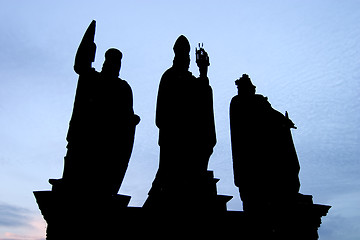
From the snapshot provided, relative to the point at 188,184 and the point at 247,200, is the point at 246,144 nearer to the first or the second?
the point at 247,200

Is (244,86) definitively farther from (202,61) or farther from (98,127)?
(98,127)

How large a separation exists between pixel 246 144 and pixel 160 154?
94.2 inches

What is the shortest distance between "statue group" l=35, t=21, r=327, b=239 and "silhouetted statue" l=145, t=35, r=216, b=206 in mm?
20

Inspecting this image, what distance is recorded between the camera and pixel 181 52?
7.88m

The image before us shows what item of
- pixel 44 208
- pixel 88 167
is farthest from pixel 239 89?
pixel 44 208

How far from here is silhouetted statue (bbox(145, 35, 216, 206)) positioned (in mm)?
6539

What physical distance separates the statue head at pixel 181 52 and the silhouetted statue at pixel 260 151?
1.74 metres

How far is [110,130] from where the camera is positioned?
267 inches

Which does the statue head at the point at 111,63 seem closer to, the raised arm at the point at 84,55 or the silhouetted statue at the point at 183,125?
the raised arm at the point at 84,55

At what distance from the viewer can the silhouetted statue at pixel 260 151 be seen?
755cm

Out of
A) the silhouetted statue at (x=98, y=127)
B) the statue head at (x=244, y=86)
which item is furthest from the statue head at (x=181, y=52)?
the statue head at (x=244, y=86)

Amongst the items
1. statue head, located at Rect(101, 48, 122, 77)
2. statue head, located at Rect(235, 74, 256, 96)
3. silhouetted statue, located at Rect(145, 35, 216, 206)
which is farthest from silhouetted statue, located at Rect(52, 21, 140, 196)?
statue head, located at Rect(235, 74, 256, 96)

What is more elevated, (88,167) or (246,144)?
(246,144)

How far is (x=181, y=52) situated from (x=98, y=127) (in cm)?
274
